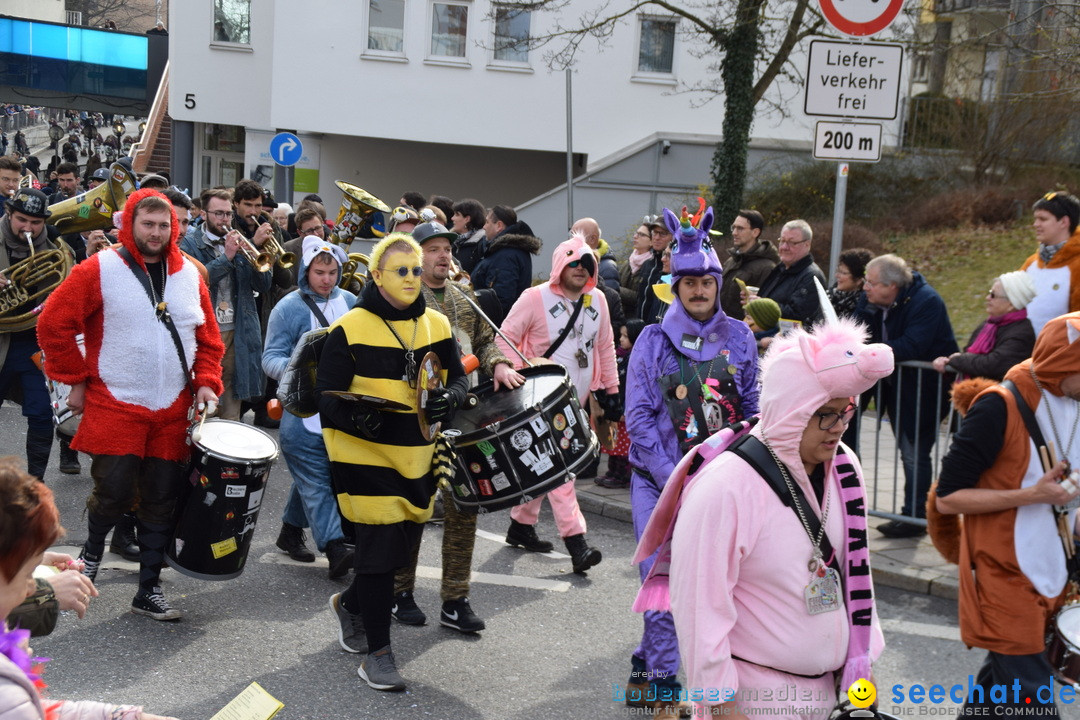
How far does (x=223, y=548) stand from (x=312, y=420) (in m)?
1.19

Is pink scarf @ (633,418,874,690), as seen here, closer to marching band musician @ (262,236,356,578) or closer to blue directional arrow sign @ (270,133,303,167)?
marching band musician @ (262,236,356,578)

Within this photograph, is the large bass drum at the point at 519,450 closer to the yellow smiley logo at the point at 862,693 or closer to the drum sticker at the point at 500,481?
the drum sticker at the point at 500,481

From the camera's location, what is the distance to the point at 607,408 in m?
7.16

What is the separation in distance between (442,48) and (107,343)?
23692mm

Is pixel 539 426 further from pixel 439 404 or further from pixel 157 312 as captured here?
pixel 157 312

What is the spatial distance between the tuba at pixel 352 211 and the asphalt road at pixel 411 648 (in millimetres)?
4106

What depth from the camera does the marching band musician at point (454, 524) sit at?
18.8 ft

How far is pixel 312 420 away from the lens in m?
6.59

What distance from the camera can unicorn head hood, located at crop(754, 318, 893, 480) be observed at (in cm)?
284

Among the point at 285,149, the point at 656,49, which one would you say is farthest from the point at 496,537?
the point at 656,49

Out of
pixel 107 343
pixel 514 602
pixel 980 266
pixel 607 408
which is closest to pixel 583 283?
pixel 607 408

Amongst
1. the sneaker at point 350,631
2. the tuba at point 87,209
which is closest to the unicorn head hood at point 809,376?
the sneaker at point 350,631

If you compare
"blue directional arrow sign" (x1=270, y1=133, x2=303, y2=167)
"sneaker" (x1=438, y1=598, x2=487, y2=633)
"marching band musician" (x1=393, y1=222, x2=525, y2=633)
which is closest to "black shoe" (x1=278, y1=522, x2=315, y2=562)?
"marching band musician" (x1=393, y1=222, x2=525, y2=633)

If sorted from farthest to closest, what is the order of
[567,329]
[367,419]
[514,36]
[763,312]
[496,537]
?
1. [514,36]
2. [763,312]
3. [496,537]
4. [567,329]
5. [367,419]
